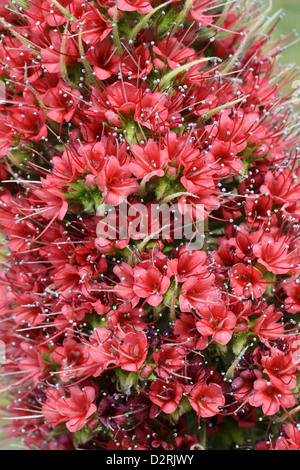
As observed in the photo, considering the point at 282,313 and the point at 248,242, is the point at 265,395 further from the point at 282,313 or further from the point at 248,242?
the point at 248,242

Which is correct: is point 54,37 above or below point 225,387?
above

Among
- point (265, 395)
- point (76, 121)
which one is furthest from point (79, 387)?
point (76, 121)

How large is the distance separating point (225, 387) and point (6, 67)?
113 centimetres

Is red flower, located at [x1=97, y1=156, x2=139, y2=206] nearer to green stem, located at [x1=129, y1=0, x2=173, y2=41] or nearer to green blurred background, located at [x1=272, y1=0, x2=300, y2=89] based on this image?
green stem, located at [x1=129, y1=0, x2=173, y2=41]

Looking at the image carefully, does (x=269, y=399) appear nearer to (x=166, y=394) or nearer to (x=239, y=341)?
(x=239, y=341)

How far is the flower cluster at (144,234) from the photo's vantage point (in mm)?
1342

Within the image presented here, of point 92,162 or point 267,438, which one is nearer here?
point 92,162

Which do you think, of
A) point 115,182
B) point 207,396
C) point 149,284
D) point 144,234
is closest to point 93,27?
point 115,182

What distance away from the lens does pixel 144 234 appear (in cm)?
132

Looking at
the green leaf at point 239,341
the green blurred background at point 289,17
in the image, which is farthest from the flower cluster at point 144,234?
the green blurred background at point 289,17

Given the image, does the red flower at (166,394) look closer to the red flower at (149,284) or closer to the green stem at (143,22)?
the red flower at (149,284)

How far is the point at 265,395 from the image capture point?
1.38 metres

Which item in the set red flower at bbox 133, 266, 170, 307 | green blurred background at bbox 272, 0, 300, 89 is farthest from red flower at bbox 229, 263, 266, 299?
green blurred background at bbox 272, 0, 300, 89
